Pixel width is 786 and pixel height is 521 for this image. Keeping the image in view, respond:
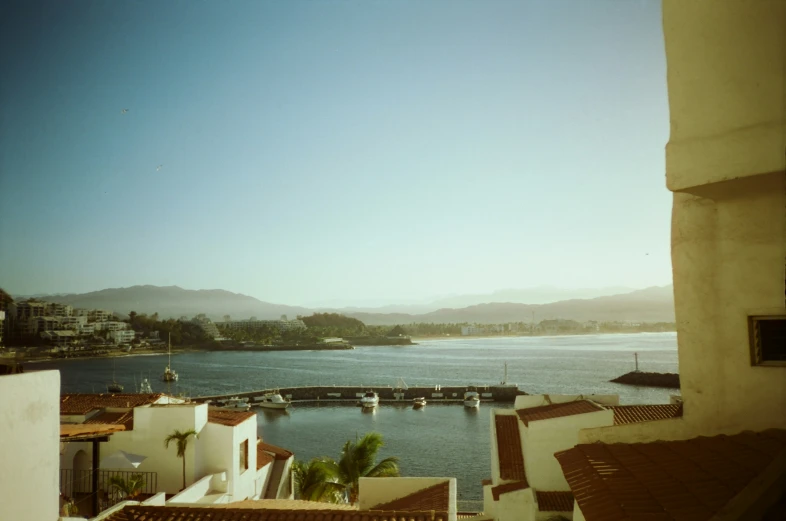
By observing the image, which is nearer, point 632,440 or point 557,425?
point 632,440

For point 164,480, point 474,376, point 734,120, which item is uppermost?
point 734,120

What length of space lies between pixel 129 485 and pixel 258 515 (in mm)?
7843

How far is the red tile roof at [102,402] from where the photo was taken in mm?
20656

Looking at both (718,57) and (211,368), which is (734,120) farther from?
(211,368)

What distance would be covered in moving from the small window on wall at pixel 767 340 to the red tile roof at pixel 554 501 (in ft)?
32.4

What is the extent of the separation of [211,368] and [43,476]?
135 metres

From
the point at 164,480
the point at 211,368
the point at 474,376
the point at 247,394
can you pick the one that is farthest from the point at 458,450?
the point at 211,368

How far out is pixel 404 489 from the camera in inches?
539

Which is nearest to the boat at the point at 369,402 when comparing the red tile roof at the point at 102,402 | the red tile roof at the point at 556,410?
the red tile roof at the point at 102,402

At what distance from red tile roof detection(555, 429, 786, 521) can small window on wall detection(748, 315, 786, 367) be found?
62 cm

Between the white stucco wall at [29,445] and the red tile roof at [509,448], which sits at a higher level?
the white stucco wall at [29,445]

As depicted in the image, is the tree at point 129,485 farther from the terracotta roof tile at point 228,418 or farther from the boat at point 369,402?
the boat at point 369,402

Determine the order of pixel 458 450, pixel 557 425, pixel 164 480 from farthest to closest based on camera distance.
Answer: pixel 458 450
pixel 164 480
pixel 557 425

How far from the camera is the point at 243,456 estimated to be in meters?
18.8
